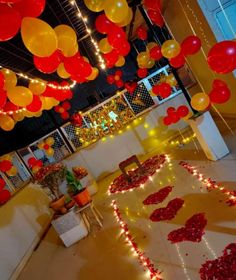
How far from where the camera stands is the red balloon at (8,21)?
2186 mm

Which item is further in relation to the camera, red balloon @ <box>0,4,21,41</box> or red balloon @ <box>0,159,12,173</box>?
red balloon @ <box>0,159,12,173</box>

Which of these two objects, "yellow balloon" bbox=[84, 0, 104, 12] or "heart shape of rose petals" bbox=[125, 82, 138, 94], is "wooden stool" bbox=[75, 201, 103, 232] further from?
"heart shape of rose petals" bbox=[125, 82, 138, 94]

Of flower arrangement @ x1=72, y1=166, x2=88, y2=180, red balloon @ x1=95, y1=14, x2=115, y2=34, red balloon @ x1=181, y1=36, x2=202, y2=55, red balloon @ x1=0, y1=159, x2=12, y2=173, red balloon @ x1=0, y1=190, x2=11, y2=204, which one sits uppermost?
red balloon @ x1=95, y1=14, x2=115, y2=34

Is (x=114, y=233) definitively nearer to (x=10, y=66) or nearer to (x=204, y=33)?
(x=204, y=33)

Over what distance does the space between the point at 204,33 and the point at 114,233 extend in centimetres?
434

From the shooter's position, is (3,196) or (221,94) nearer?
(221,94)

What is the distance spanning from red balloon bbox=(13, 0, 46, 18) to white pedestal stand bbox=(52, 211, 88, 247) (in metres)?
3.45

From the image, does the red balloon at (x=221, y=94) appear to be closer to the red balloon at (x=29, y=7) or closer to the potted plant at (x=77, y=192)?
the potted plant at (x=77, y=192)

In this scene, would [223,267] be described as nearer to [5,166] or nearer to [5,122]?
[5,122]

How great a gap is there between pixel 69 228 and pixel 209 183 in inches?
96.3

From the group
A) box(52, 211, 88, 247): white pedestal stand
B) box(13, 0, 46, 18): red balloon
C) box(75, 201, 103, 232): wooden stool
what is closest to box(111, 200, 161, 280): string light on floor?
box(75, 201, 103, 232): wooden stool

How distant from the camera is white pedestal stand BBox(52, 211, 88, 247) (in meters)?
4.95

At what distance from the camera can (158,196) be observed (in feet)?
16.6

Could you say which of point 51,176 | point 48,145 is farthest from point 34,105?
point 48,145
